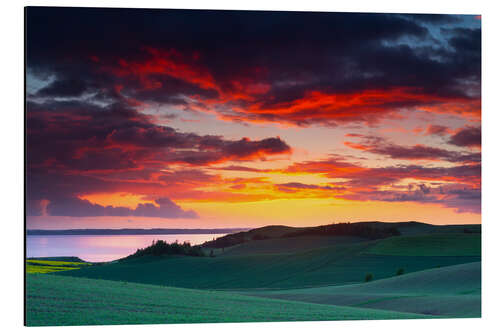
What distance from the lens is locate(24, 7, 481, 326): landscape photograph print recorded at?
1187 centimetres

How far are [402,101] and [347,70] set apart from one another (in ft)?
3.98

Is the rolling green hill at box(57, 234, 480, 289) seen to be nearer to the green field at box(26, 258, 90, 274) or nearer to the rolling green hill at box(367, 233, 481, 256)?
the rolling green hill at box(367, 233, 481, 256)

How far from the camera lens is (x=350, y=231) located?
13.9 metres

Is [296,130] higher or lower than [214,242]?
higher

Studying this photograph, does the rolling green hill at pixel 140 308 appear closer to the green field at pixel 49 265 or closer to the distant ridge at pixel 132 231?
the green field at pixel 49 265

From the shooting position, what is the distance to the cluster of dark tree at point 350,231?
13.2 metres

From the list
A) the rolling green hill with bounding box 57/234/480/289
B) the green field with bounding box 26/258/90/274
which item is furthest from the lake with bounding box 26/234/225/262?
the rolling green hill with bounding box 57/234/480/289

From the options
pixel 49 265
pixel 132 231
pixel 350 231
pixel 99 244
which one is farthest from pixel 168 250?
pixel 350 231

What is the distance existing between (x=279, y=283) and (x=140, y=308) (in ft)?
15.3

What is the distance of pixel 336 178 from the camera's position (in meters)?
12.8
